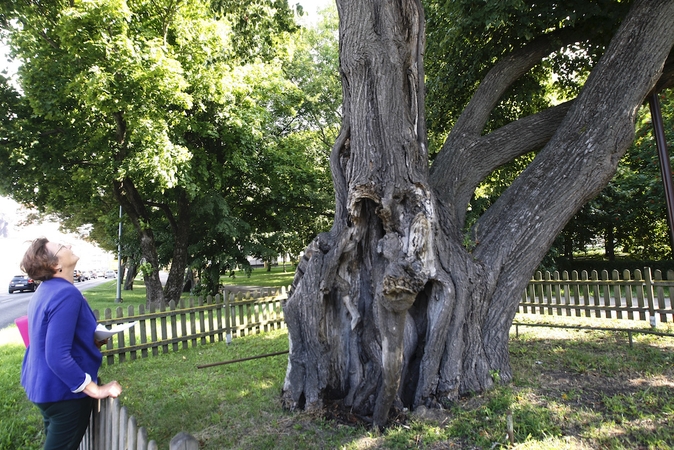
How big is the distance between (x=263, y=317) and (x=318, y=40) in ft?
66.6

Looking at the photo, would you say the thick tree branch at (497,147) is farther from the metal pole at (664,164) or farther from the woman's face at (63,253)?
the woman's face at (63,253)

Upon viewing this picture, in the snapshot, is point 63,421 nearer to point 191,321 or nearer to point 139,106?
point 191,321

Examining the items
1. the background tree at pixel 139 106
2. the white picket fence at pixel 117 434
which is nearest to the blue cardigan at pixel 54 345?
the white picket fence at pixel 117 434

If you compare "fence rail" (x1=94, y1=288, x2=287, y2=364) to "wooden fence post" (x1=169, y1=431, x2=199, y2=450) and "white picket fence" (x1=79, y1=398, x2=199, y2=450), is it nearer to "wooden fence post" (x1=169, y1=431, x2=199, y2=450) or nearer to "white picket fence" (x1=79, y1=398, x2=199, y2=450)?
"white picket fence" (x1=79, y1=398, x2=199, y2=450)

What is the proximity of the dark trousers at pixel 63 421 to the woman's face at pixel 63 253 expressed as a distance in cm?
87

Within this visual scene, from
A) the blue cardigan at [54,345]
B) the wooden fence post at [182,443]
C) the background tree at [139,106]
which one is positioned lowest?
the wooden fence post at [182,443]

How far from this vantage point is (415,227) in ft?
13.2

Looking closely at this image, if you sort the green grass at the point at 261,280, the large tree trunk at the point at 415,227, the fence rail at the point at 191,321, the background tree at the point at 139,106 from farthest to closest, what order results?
the green grass at the point at 261,280 → the background tree at the point at 139,106 → the fence rail at the point at 191,321 → the large tree trunk at the point at 415,227

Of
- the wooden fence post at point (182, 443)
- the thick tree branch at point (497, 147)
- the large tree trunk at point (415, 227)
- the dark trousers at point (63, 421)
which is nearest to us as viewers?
the wooden fence post at point (182, 443)

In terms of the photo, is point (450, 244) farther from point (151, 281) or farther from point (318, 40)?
point (318, 40)

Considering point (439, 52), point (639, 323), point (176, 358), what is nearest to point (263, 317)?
point (176, 358)

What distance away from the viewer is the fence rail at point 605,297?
829cm

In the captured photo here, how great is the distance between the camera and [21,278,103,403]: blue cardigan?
236 centimetres

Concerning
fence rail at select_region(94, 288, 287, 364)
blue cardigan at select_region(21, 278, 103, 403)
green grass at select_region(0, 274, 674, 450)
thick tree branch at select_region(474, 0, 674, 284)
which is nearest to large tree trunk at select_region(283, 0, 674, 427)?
thick tree branch at select_region(474, 0, 674, 284)
